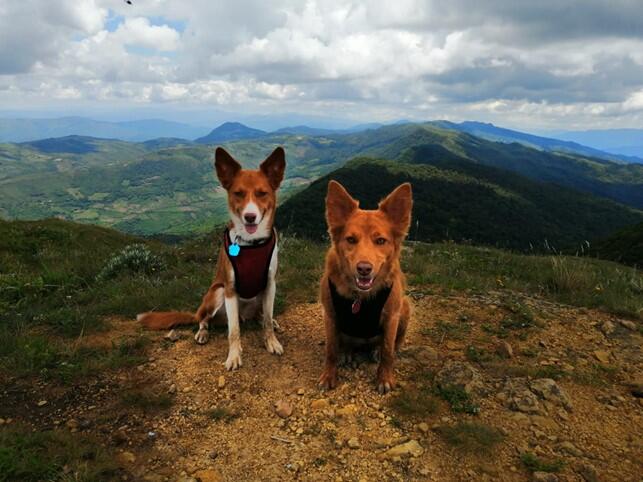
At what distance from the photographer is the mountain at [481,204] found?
106375 mm

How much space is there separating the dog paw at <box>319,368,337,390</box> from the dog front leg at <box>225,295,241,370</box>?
1239 mm

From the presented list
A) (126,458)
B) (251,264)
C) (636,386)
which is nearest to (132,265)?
(251,264)

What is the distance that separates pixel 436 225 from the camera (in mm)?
106438

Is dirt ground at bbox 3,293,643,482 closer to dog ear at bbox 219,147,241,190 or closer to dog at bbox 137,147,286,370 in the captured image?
dog at bbox 137,147,286,370

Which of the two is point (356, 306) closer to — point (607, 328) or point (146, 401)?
point (146, 401)

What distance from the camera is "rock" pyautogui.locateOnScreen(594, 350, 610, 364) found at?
5.41 metres

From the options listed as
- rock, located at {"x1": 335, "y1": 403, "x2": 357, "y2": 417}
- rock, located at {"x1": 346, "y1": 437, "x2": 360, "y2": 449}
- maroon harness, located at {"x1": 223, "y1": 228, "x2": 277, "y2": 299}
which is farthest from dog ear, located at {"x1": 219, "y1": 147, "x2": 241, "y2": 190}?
rock, located at {"x1": 346, "y1": 437, "x2": 360, "y2": 449}

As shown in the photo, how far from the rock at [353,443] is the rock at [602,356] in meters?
3.82

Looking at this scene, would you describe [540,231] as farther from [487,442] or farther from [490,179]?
[487,442]

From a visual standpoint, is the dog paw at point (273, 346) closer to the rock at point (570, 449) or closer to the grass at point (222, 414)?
the grass at point (222, 414)

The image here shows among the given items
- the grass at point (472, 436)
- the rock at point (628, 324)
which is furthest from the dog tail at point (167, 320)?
the rock at point (628, 324)

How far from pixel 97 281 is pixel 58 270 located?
4.73 ft

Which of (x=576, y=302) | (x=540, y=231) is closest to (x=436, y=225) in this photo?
(x=540, y=231)

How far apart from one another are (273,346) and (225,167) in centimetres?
266
